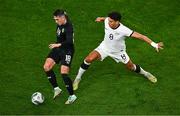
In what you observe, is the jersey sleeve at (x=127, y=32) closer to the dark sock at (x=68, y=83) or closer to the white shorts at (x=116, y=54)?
the white shorts at (x=116, y=54)

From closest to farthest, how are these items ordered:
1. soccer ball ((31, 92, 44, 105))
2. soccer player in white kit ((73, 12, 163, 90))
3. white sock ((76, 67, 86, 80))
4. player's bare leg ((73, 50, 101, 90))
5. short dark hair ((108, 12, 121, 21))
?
short dark hair ((108, 12, 121, 21)), soccer ball ((31, 92, 44, 105)), soccer player in white kit ((73, 12, 163, 90)), player's bare leg ((73, 50, 101, 90)), white sock ((76, 67, 86, 80))

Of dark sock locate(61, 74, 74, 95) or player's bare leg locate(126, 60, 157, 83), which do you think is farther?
player's bare leg locate(126, 60, 157, 83)

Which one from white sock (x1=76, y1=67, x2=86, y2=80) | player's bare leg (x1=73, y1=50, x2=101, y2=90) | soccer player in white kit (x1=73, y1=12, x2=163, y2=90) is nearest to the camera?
soccer player in white kit (x1=73, y1=12, x2=163, y2=90)

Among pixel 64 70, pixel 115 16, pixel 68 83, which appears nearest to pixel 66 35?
pixel 64 70

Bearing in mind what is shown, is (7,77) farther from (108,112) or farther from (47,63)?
(108,112)

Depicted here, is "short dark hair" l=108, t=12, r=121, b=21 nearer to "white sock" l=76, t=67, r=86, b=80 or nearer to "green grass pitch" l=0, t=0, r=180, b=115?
"white sock" l=76, t=67, r=86, b=80

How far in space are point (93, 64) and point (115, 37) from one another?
7.40 feet

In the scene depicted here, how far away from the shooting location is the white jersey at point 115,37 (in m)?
13.9

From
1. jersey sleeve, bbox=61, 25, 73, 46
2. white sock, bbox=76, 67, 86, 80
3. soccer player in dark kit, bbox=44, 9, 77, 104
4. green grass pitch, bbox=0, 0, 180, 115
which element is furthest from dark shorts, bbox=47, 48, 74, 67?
green grass pitch, bbox=0, 0, 180, 115

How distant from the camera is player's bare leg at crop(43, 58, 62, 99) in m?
13.9

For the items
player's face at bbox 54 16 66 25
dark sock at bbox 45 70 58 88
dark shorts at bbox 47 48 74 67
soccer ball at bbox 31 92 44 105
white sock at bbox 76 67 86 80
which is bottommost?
soccer ball at bbox 31 92 44 105

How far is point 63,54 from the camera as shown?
45.6ft

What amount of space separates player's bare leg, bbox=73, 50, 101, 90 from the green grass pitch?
11.1 inches

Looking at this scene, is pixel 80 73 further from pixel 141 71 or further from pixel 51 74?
pixel 141 71
